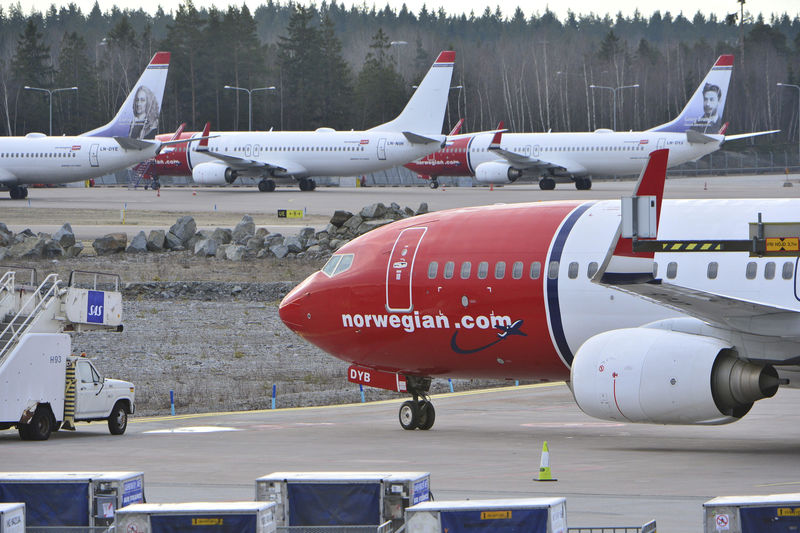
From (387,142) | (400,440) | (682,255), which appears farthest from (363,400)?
(387,142)

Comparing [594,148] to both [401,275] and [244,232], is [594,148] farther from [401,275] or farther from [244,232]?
[401,275]

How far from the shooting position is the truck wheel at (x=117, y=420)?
2338cm

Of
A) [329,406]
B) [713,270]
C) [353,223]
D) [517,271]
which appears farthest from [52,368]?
[353,223]

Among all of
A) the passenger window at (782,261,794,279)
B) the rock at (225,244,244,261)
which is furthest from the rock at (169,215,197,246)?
the passenger window at (782,261,794,279)

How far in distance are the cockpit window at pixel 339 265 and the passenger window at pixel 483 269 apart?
111 inches

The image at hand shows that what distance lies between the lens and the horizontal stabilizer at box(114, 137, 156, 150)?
73.5 m

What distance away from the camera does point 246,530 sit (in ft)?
30.4

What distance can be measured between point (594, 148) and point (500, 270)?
5994cm

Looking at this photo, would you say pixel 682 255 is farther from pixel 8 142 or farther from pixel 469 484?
pixel 8 142

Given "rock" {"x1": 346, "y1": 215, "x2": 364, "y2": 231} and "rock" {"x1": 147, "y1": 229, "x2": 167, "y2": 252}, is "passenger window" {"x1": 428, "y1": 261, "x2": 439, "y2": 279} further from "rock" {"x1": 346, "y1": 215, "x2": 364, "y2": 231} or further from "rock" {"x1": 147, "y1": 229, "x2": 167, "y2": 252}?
"rock" {"x1": 147, "y1": 229, "x2": 167, "y2": 252}

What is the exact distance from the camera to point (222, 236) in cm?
5216

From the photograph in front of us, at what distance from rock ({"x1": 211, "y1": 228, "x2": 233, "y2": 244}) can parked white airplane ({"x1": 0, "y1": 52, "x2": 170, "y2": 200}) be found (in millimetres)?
23353

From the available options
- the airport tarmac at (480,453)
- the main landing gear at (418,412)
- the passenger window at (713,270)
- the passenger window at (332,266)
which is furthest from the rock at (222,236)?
the passenger window at (713,270)

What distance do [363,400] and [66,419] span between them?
8.11m
